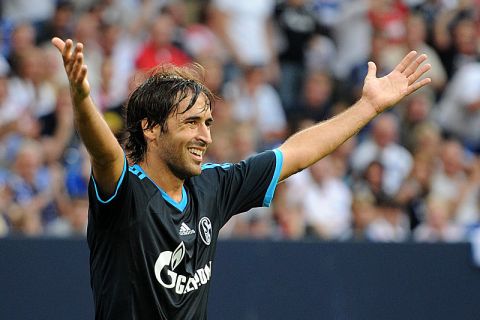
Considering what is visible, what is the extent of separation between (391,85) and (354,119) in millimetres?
261

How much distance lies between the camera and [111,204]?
3.94m

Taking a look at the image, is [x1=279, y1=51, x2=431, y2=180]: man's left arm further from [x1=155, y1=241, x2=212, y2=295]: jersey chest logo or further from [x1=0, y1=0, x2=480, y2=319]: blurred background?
[x1=0, y1=0, x2=480, y2=319]: blurred background

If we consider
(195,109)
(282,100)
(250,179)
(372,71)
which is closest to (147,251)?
(195,109)

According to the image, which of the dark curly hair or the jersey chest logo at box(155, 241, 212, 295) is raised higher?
the dark curly hair

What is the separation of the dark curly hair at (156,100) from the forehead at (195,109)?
1 centimetres

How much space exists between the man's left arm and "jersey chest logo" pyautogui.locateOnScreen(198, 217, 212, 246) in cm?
55

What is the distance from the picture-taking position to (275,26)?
1141cm

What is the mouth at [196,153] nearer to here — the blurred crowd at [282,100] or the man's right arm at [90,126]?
the man's right arm at [90,126]

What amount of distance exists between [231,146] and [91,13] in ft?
7.78

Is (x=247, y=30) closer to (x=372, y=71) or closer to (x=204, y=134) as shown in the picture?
(x=372, y=71)

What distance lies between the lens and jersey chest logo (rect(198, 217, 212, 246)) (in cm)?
439

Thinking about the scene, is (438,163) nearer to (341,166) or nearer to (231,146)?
(341,166)

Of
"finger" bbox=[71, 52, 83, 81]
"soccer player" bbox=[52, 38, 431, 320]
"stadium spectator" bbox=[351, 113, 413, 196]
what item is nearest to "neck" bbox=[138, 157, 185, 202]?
"soccer player" bbox=[52, 38, 431, 320]

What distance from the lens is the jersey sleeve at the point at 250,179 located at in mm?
4734
